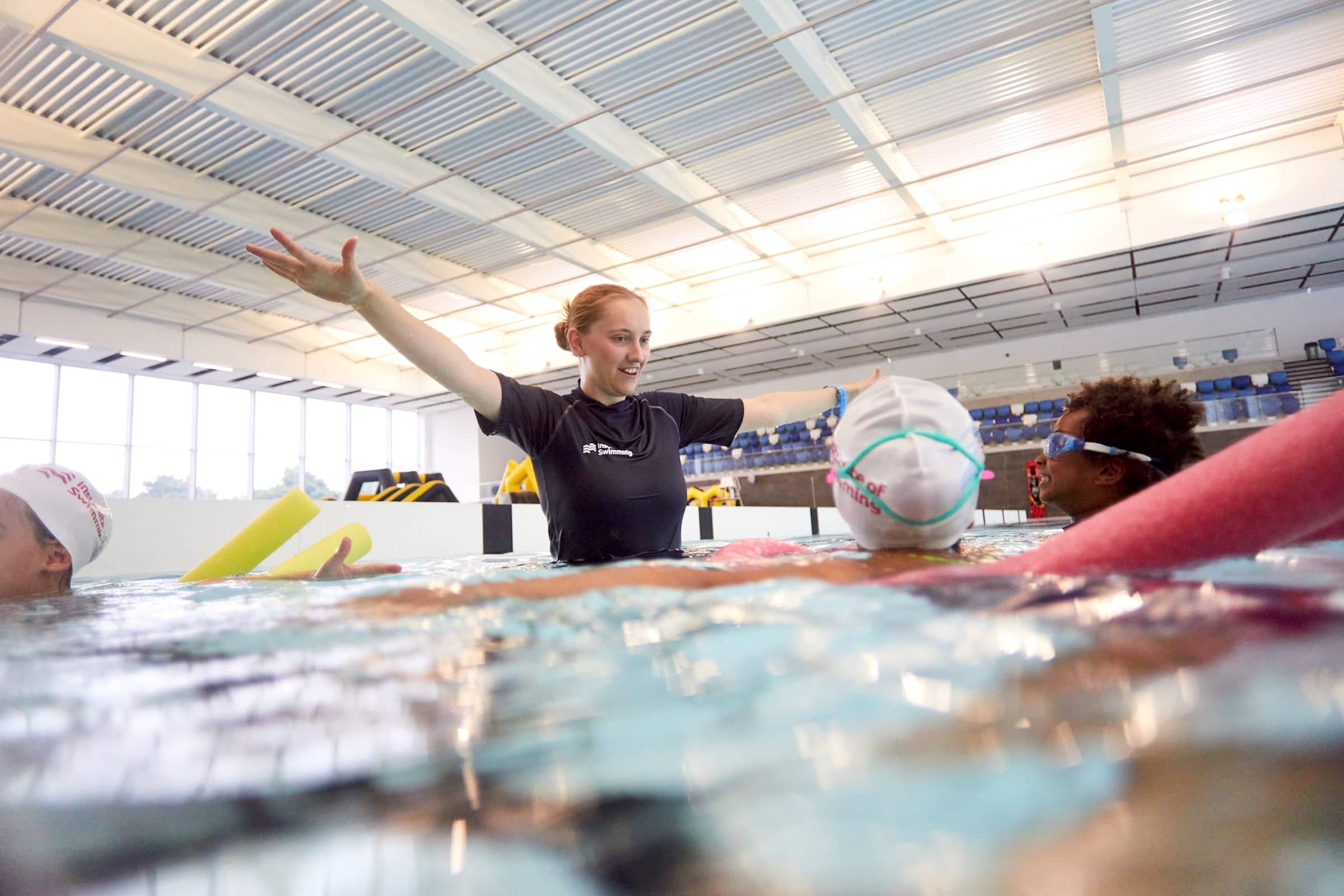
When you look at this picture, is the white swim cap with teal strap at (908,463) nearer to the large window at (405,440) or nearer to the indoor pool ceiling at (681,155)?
the indoor pool ceiling at (681,155)

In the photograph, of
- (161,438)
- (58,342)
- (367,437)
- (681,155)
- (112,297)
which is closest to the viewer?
(681,155)

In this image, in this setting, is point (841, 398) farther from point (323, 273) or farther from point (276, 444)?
point (276, 444)

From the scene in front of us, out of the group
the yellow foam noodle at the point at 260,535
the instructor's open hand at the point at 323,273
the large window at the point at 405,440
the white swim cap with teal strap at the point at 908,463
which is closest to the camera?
the white swim cap with teal strap at the point at 908,463

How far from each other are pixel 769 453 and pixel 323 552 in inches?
637

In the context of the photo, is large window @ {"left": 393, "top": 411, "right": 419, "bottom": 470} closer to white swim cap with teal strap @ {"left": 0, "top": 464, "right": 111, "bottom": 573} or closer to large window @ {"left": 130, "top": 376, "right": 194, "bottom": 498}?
large window @ {"left": 130, "top": 376, "right": 194, "bottom": 498}

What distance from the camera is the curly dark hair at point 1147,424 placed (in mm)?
2316

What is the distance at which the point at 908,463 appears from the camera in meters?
1.53

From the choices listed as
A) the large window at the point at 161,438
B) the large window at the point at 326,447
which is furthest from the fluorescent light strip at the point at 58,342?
the large window at the point at 326,447

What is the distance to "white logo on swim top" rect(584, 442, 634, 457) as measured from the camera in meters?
2.41

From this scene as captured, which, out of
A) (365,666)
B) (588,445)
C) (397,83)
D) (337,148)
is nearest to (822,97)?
(397,83)

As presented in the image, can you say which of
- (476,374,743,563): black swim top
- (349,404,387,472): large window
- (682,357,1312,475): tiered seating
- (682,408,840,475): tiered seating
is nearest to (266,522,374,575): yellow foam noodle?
(476,374,743,563): black swim top

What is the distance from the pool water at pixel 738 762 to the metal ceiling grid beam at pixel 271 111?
8018 millimetres

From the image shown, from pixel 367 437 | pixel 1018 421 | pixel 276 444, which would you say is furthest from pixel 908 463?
pixel 367 437

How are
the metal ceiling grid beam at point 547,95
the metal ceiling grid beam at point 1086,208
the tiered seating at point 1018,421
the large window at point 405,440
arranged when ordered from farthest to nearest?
the large window at point 405,440 → the tiered seating at point 1018,421 → the metal ceiling grid beam at point 1086,208 → the metal ceiling grid beam at point 547,95
